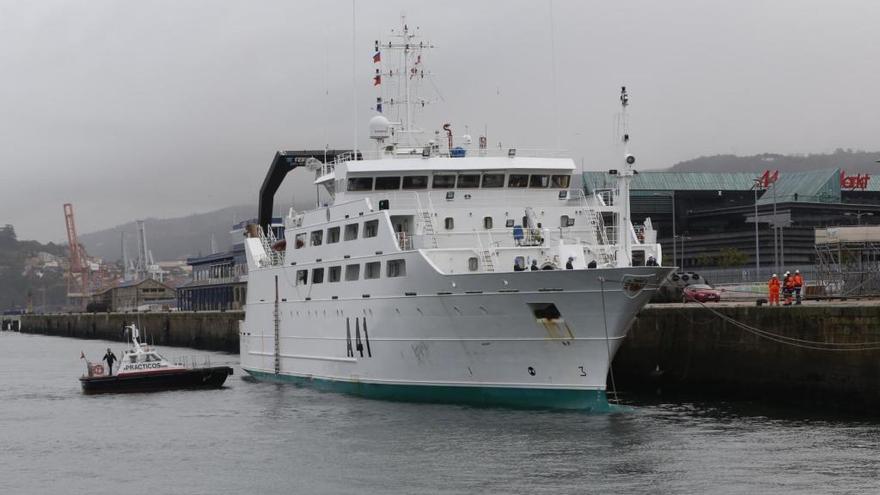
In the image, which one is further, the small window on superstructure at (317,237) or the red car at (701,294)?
the red car at (701,294)

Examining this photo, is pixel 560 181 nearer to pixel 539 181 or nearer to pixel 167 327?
pixel 539 181

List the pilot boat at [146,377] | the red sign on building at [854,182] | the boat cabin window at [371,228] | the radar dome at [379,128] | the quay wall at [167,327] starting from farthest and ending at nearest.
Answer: the red sign on building at [854,182] < the quay wall at [167,327] < the pilot boat at [146,377] < the radar dome at [379,128] < the boat cabin window at [371,228]

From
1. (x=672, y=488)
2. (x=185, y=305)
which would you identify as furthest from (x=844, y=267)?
(x=185, y=305)

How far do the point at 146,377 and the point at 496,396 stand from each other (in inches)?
661

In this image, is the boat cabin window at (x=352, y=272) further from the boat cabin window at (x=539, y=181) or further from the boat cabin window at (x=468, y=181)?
the boat cabin window at (x=539, y=181)

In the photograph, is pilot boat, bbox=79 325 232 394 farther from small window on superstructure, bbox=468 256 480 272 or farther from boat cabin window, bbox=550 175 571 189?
boat cabin window, bbox=550 175 571 189

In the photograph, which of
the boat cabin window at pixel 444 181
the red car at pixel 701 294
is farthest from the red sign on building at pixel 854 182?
the boat cabin window at pixel 444 181

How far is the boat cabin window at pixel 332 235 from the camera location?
121 ft

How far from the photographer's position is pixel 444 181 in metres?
34.9

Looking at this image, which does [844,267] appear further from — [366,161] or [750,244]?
[750,244]

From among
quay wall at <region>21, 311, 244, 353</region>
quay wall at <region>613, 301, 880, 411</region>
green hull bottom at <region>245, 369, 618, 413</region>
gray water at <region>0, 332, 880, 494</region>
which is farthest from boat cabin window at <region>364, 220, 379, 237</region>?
quay wall at <region>21, 311, 244, 353</region>

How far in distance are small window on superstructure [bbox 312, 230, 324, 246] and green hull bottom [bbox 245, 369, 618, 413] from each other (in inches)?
210

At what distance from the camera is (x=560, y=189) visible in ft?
117

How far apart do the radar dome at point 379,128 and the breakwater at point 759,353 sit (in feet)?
33.6
